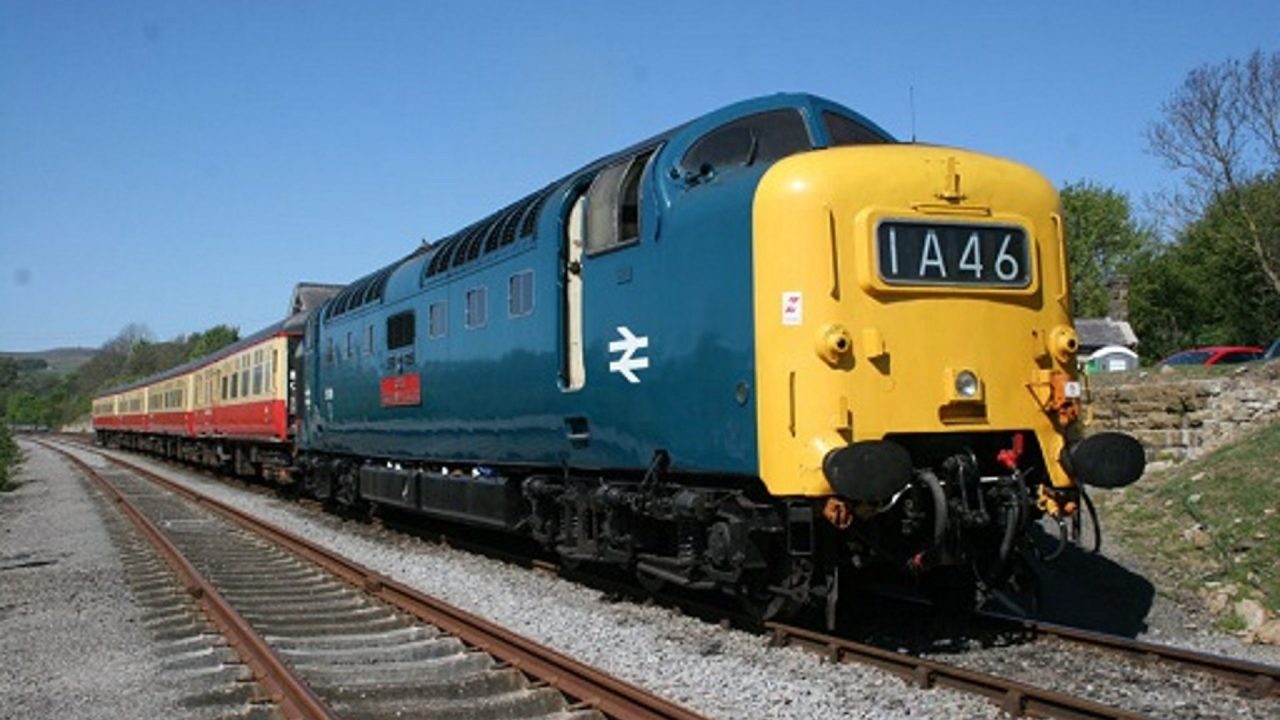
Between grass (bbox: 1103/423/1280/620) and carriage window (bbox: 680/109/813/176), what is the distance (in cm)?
473

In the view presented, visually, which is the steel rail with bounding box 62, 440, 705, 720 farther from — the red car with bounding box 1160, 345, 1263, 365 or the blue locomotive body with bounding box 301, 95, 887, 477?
the red car with bounding box 1160, 345, 1263, 365

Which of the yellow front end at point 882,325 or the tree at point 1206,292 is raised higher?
the tree at point 1206,292

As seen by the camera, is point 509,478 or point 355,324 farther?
point 355,324

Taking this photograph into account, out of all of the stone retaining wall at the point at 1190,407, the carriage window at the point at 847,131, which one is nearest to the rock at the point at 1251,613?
the carriage window at the point at 847,131

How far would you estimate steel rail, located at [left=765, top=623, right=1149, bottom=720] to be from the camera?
17.8ft

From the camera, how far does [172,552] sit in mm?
12938

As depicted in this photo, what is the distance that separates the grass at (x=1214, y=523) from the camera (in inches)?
356

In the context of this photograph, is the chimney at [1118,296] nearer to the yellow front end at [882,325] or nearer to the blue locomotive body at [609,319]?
the blue locomotive body at [609,319]

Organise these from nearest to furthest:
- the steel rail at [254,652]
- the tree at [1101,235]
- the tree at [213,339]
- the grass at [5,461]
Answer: the steel rail at [254,652], the grass at [5,461], the tree at [1101,235], the tree at [213,339]

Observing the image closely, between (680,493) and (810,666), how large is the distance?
1.53 m

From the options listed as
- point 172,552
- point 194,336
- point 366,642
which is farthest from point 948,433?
point 194,336

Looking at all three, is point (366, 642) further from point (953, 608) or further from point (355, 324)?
point (355, 324)

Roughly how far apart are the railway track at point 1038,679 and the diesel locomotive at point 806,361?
0.33 meters

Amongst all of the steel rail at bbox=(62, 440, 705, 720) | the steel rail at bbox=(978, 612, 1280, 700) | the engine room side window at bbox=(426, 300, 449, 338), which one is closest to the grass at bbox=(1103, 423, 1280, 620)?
the steel rail at bbox=(978, 612, 1280, 700)
